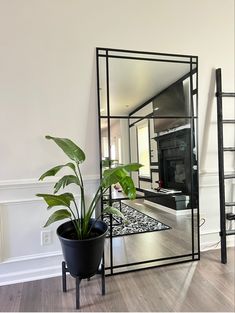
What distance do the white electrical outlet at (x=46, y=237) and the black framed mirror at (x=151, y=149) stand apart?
53 centimetres

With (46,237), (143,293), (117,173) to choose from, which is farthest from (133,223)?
(117,173)

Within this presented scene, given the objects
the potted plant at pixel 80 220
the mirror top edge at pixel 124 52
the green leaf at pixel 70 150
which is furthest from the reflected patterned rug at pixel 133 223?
the mirror top edge at pixel 124 52

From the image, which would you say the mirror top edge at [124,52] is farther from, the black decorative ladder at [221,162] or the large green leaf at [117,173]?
Answer: the large green leaf at [117,173]

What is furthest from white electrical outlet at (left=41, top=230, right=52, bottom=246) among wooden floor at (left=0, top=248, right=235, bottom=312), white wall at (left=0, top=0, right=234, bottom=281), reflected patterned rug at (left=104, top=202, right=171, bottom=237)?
reflected patterned rug at (left=104, top=202, right=171, bottom=237)

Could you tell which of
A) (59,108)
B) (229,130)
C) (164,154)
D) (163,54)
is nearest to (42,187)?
(59,108)

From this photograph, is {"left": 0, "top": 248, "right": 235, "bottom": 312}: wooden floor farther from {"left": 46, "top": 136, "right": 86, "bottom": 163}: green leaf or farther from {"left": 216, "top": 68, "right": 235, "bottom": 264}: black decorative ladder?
{"left": 46, "top": 136, "right": 86, "bottom": 163}: green leaf

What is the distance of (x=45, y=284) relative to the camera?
195 cm

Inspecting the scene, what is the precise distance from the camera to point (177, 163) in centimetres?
242

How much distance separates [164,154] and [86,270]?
4.27ft

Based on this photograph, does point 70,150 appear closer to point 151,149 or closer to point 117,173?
point 117,173

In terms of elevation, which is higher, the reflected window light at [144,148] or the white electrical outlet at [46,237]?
the reflected window light at [144,148]

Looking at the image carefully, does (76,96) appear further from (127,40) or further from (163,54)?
(163,54)

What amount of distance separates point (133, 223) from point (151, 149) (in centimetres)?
78

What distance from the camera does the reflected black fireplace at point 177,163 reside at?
7.81 feet
